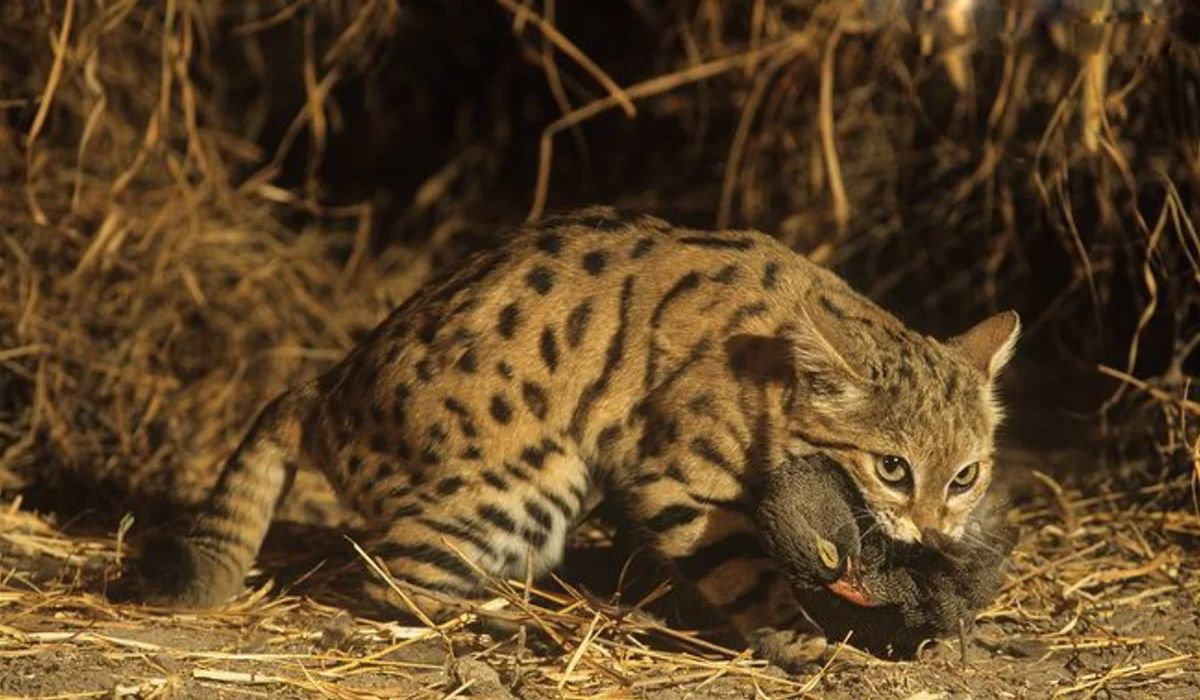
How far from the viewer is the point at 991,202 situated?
765 centimetres

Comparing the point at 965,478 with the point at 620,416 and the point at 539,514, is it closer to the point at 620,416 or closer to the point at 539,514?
the point at 620,416

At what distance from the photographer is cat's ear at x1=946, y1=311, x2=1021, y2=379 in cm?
544

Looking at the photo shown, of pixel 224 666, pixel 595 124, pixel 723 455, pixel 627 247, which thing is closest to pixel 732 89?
pixel 595 124

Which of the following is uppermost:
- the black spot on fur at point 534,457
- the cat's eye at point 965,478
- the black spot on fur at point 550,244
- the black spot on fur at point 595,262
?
the black spot on fur at point 550,244

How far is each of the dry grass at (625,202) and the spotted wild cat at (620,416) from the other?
0.86ft

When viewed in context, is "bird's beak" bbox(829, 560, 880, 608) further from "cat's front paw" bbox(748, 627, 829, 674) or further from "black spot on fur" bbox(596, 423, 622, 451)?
"black spot on fur" bbox(596, 423, 622, 451)

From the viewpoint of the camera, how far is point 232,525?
18.5 ft

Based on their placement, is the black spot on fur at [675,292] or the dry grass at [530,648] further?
the black spot on fur at [675,292]

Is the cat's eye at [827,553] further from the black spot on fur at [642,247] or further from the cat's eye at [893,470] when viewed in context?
the black spot on fur at [642,247]

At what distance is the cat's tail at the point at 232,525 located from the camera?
5.45 m

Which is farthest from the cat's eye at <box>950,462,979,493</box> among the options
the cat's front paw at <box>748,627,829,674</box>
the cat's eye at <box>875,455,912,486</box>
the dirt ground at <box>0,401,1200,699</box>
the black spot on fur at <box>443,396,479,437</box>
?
the black spot on fur at <box>443,396,479,437</box>

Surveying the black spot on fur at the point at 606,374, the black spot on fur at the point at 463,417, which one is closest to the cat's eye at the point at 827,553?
the black spot on fur at the point at 606,374

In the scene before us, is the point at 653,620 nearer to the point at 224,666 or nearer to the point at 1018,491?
the point at 224,666

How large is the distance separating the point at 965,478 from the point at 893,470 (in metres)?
0.24
